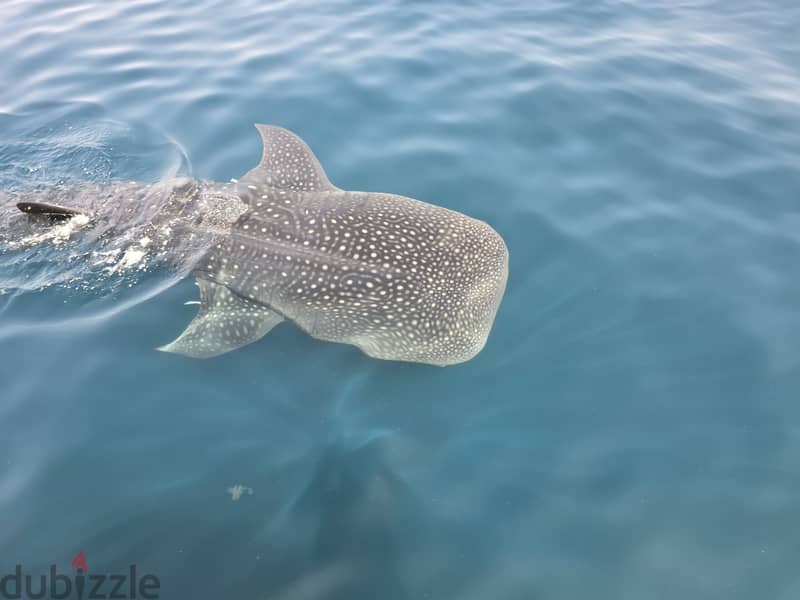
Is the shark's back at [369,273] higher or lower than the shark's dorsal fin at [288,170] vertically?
lower

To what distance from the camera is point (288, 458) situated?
493cm

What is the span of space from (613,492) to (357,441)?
2549 mm

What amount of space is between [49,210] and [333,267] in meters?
4.00

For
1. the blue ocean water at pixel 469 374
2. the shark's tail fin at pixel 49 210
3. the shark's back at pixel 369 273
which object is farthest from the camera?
the shark's tail fin at pixel 49 210

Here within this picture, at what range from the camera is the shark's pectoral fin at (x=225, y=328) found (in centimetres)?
551

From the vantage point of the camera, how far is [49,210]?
6.25 m

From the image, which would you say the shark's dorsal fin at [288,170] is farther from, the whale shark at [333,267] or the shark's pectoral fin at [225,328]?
the shark's pectoral fin at [225,328]

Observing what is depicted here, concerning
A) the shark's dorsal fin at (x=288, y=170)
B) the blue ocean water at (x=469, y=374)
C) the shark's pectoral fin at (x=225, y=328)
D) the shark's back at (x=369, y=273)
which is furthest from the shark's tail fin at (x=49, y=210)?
the shark's pectoral fin at (x=225, y=328)

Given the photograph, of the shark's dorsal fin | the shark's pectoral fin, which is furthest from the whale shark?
the shark's dorsal fin

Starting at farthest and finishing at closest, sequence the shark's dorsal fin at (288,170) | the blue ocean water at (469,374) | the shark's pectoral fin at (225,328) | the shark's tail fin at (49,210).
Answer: the shark's dorsal fin at (288,170) < the shark's tail fin at (49,210) < the shark's pectoral fin at (225,328) < the blue ocean water at (469,374)

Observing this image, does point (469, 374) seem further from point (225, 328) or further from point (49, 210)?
A: point (49, 210)

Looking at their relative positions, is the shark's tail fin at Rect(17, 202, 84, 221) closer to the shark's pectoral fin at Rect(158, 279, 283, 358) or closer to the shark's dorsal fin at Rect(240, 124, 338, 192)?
the shark's dorsal fin at Rect(240, 124, 338, 192)

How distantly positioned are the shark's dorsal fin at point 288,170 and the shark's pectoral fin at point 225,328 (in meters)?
1.86

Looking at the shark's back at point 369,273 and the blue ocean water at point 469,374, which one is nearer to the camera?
the blue ocean water at point 469,374
